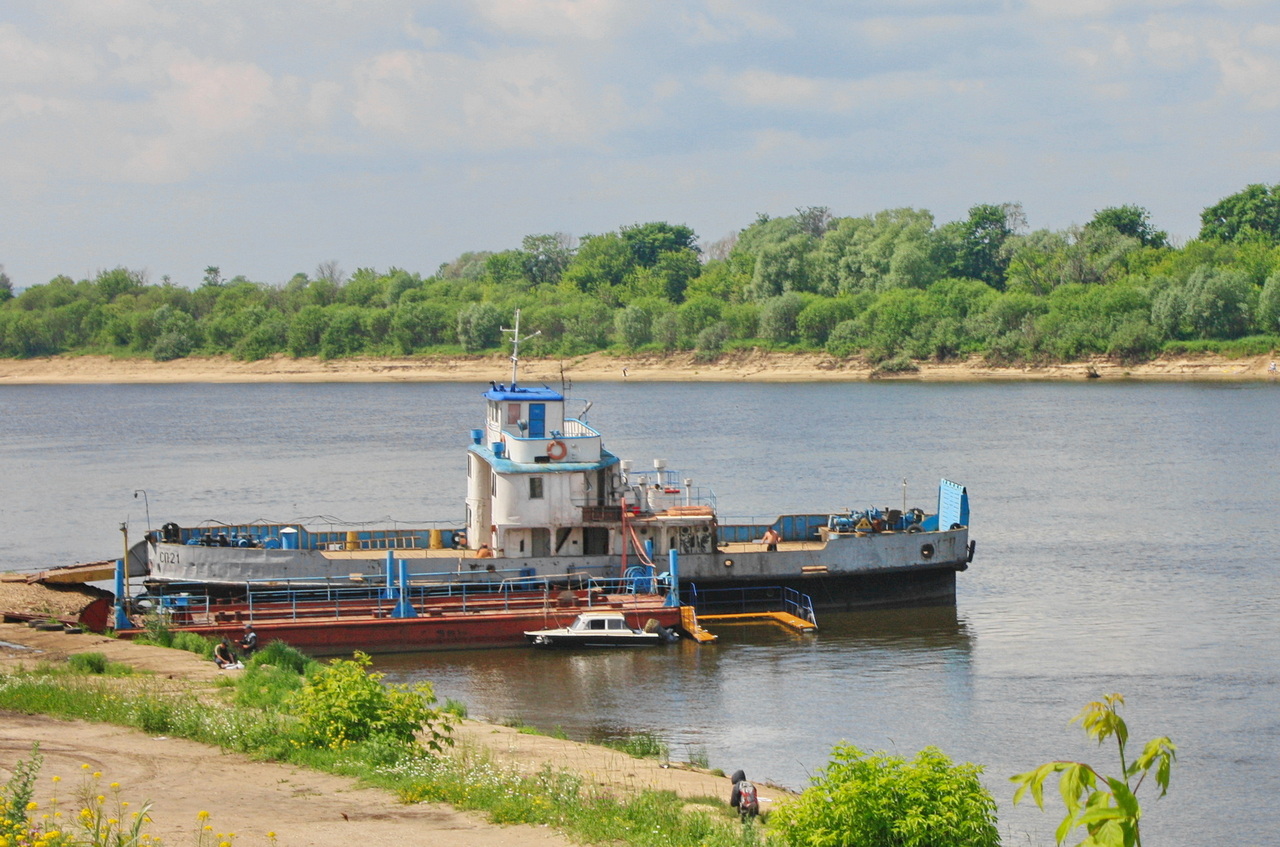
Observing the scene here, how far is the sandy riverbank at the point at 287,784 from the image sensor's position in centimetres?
1625

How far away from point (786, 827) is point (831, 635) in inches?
787

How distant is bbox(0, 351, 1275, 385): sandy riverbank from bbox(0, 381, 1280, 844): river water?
938cm

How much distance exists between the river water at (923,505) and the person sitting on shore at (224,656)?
4127 millimetres

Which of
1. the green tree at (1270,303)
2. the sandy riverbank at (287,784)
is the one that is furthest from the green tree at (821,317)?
the sandy riverbank at (287,784)

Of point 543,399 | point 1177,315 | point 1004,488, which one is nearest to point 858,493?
point 1004,488

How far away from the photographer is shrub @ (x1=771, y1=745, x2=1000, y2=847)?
14.8 meters

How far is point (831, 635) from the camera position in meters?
35.5

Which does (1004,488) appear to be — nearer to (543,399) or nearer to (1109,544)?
(1109,544)

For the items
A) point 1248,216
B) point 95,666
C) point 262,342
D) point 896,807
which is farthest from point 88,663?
point 1248,216

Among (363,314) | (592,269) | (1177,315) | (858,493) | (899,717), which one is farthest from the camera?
(592,269)

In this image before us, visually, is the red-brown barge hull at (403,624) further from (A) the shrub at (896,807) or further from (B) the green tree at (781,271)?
(B) the green tree at (781,271)

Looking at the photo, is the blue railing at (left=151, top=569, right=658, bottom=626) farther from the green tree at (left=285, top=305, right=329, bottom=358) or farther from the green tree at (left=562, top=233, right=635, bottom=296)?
the green tree at (left=562, top=233, right=635, bottom=296)

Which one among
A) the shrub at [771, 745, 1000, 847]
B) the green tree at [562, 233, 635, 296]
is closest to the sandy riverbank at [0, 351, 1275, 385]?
the green tree at [562, 233, 635, 296]

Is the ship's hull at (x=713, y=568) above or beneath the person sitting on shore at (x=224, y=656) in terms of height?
above
